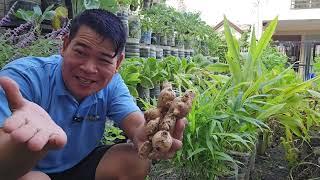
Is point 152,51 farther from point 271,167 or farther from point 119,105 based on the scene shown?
point 119,105

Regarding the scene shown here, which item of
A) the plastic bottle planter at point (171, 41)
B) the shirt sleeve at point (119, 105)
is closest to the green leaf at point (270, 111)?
the shirt sleeve at point (119, 105)

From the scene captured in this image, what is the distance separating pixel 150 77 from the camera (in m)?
3.56

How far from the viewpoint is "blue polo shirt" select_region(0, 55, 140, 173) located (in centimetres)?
151

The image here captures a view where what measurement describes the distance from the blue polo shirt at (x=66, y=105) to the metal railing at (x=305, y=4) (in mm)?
13533

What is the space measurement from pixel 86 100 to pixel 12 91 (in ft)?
2.34

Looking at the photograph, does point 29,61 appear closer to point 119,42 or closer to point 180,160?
point 119,42

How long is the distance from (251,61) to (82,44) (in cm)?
135

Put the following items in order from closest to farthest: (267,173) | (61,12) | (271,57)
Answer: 1. (267,173)
2. (61,12)
3. (271,57)

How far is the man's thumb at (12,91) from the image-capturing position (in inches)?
37.3

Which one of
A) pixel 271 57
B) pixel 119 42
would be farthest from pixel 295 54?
pixel 119 42

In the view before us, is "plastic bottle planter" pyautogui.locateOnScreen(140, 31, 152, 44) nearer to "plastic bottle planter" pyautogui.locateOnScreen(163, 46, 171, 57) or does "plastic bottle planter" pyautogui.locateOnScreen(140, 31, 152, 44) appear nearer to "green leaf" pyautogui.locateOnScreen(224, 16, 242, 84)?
"plastic bottle planter" pyautogui.locateOnScreen(163, 46, 171, 57)

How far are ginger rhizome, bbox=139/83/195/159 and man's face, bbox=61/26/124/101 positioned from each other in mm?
309

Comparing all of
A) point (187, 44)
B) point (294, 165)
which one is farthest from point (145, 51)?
point (294, 165)

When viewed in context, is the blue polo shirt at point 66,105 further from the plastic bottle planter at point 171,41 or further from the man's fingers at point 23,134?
the plastic bottle planter at point 171,41
